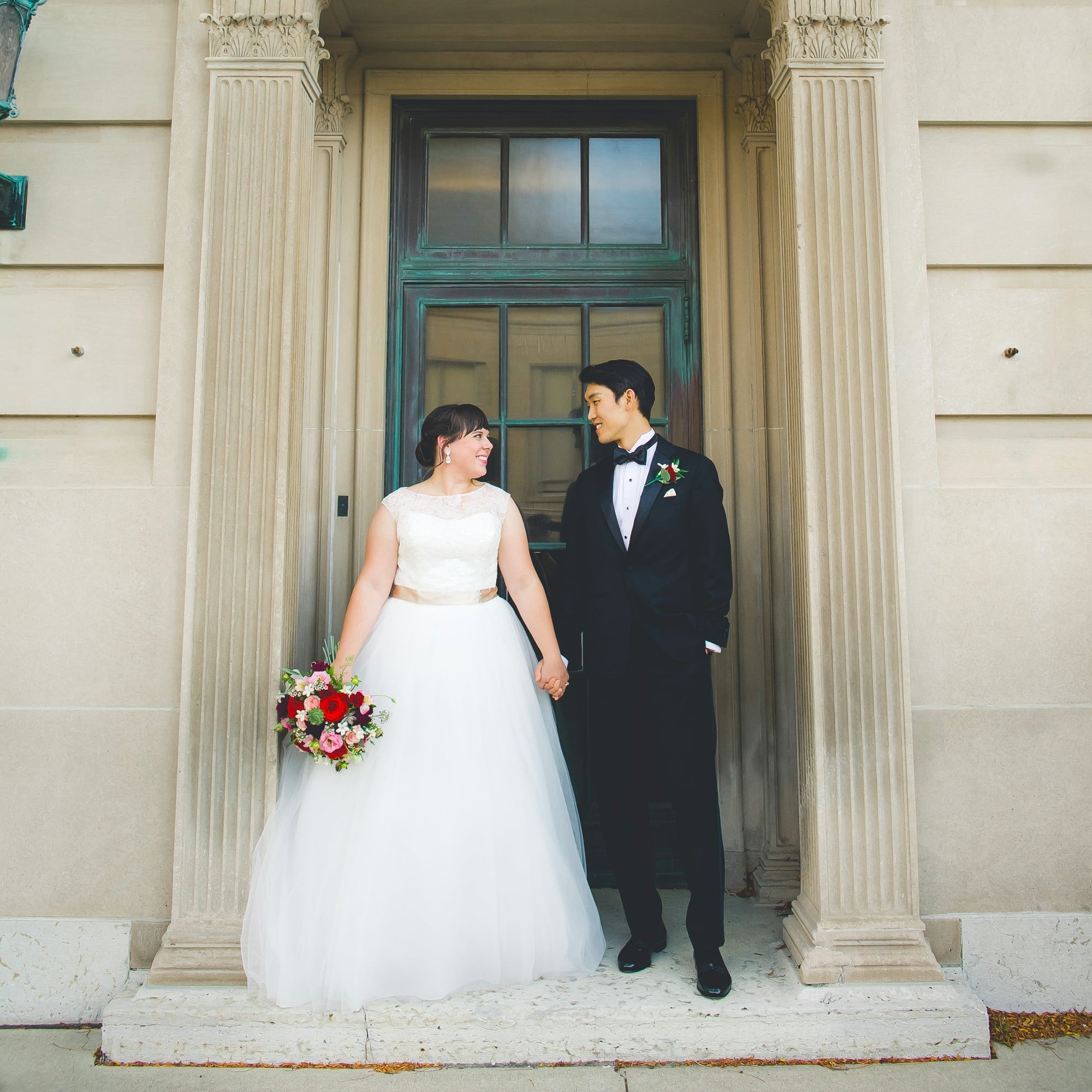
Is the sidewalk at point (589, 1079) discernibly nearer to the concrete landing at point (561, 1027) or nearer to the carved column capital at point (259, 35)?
the concrete landing at point (561, 1027)

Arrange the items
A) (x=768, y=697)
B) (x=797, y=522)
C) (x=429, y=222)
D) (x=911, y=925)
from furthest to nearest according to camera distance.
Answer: (x=429, y=222) < (x=768, y=697) < (x=797, y=522) < (x=911, y=925)

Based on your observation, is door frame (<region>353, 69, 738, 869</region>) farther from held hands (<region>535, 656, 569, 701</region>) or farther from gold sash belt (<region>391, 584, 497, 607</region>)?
held hands (<region>535, 656, 569, 701</region>)

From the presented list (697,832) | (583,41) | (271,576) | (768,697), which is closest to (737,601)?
(768,697)

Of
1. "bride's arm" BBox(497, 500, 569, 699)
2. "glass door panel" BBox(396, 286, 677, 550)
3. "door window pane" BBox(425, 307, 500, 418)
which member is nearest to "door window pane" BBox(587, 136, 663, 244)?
"glass door panel" BBox(396, 286, 677, 550)

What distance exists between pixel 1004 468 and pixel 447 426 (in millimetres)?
2499

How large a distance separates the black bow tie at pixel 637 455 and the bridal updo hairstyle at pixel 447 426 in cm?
63

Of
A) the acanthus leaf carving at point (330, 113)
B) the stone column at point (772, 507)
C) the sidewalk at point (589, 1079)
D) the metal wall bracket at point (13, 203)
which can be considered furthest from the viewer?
the acanthus leaf carving at point (330, 113)

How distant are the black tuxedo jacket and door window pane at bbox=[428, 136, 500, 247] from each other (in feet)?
6.23

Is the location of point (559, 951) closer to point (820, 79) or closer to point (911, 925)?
point (911, 925)

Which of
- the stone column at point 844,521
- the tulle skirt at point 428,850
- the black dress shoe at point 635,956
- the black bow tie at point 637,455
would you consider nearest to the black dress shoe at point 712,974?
the black dress shoe at point 635,956

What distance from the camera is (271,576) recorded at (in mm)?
3436

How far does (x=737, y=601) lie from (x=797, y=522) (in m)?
0.84

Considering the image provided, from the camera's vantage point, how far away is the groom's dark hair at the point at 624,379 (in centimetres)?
361

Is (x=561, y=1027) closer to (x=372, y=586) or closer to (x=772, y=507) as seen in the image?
(x=372, y=586)
